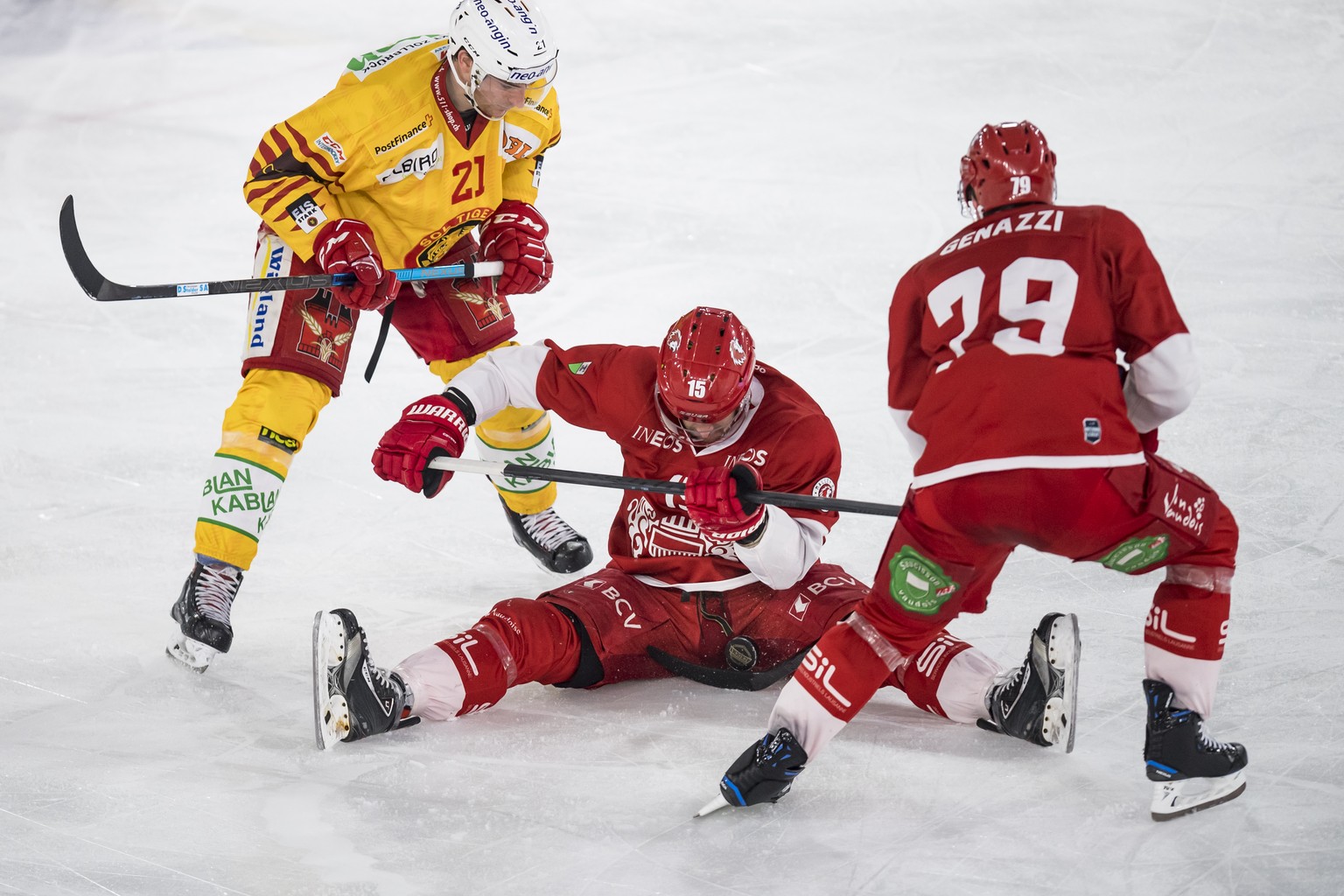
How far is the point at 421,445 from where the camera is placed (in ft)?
10.7

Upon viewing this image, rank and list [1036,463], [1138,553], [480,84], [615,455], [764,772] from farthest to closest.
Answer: [615,455], [480,84], [764,772], [1138,553], [1036,463]

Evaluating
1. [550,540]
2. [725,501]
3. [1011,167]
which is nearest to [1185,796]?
[725,501]

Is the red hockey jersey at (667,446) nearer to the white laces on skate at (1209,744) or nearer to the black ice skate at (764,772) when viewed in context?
the black ice skate at (764,772)

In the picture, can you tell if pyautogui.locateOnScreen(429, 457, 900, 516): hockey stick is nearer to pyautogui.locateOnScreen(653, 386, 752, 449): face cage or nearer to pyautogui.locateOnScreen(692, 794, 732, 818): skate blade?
pyautogui.locateOnScreen(653, 386, 752, 449): face cage

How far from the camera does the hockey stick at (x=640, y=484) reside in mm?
2947

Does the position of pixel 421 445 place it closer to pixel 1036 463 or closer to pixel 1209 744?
pixel 1036 463

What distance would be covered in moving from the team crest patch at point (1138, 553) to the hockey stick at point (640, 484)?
427 mm

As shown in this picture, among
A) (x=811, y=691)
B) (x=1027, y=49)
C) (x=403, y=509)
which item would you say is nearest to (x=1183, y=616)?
(x=811, y=691)

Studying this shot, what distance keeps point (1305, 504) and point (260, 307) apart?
115 inches

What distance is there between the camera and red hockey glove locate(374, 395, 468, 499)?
324 centimetres

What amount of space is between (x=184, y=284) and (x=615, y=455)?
1689mm

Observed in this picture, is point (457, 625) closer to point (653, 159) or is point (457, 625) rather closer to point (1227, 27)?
point (653, 159)

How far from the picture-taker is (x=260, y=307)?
3.53 meters

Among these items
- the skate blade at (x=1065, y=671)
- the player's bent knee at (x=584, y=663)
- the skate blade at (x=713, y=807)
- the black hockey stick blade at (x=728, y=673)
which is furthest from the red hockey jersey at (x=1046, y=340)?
the player's bent knee at (x=584, y=663)
